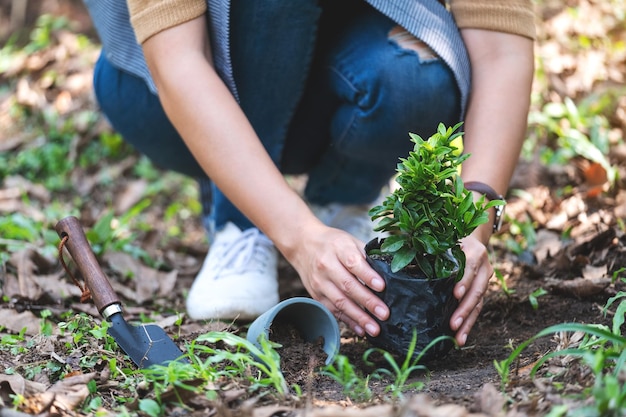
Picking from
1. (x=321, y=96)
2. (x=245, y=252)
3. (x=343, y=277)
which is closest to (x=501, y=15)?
(x=321, y=96)

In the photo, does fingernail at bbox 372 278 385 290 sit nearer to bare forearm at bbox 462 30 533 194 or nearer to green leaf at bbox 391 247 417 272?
green leaf at bbox 391 247 417 272

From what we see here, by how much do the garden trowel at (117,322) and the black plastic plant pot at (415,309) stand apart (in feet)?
1.60

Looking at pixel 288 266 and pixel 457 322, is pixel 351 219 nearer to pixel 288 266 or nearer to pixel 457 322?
pixel 288 266

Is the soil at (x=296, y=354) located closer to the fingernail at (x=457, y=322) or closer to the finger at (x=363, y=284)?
the finger at (x=363, y=284)

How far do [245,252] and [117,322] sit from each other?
675 mm

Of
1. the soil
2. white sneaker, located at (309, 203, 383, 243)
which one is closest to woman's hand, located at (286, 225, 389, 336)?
the soil

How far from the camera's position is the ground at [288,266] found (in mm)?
1484

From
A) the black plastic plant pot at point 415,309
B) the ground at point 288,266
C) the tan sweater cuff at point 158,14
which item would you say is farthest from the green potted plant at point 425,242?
the tan sweater cuff at point 158,14

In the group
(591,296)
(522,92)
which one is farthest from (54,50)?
(591,296)

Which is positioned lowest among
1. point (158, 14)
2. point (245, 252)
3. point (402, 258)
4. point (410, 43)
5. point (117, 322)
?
point (245, 252)

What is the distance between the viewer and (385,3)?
6.94 feet

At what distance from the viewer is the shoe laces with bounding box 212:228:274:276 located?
7.73 ft

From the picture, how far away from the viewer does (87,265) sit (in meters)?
1.84

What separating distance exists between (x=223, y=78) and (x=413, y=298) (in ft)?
2.91
